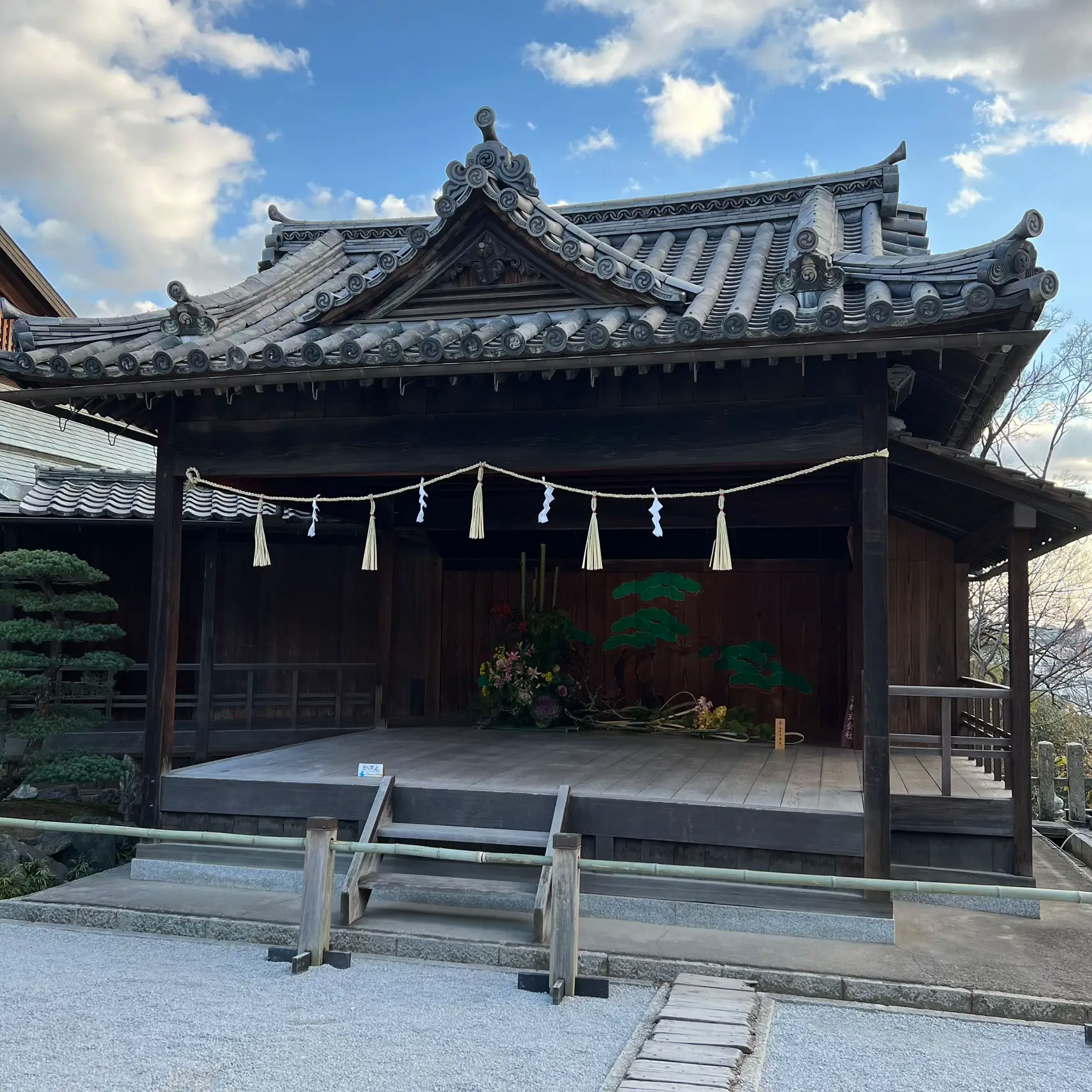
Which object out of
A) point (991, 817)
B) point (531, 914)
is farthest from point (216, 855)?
point (991, 817)

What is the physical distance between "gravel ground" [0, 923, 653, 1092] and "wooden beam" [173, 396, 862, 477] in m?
3.45

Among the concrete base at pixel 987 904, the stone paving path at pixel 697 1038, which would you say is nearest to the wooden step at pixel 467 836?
the stone paving path at pixel 697 1038

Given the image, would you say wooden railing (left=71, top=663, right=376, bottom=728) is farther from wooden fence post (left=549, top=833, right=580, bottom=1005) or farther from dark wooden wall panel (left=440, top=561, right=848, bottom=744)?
wooden fence post (left=549, top=833, right=580, bottom=1005)

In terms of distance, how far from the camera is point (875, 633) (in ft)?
20.4

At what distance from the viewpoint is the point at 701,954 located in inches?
220

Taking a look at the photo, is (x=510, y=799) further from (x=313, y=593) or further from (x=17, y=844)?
(x=313, y=593)

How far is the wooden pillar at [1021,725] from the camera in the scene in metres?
6.41

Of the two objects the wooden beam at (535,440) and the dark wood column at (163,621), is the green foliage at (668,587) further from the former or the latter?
the dark wood column at (163,621)

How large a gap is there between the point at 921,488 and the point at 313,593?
26.0ft

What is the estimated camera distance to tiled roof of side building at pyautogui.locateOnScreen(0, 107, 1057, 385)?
5.68 m

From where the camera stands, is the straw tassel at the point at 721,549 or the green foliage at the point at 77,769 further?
the green foliage at the point at 77,769

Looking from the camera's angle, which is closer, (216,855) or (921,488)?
(216,855)

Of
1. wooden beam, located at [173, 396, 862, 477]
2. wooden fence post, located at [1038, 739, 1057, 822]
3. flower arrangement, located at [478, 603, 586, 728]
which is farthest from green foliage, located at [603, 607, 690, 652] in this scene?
wooden beam, located at [173, 396, 862, 477]

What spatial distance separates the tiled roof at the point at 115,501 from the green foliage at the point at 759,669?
551cm
